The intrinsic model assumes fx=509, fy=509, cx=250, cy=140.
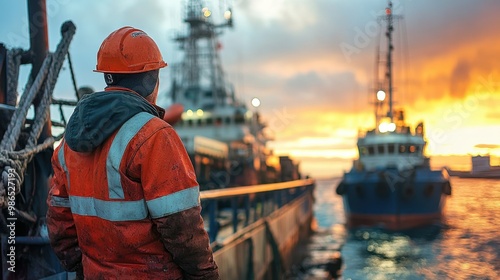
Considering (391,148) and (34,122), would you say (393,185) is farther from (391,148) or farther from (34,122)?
(34,122)

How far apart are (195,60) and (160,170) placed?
31.1 meters

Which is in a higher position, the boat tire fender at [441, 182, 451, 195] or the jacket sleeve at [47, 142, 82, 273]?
the jacket sleeve at [47, 142, 82, 273]

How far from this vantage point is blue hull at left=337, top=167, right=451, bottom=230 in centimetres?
2580

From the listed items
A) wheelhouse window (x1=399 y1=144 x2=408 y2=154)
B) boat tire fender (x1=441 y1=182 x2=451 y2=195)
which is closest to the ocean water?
boat tire fender (x1=441 y1=182 x2=451 y2=195)

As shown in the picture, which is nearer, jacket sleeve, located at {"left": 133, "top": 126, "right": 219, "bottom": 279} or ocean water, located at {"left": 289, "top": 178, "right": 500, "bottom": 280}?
jacket sleeve, located at {"left": 133, "top": 126, "right": 219, "bottom": 279}

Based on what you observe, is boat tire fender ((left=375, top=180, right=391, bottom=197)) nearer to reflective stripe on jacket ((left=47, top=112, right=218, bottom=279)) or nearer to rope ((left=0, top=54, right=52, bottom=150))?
rope ((left=0, top=54, right=52, bottom=150))

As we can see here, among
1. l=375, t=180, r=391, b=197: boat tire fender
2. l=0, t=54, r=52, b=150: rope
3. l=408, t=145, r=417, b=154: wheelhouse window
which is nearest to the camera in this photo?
l=0, t=54, r=52, b=150: rope

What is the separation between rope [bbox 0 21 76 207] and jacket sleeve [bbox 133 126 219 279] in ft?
6.74

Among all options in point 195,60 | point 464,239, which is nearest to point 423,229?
point 464,239

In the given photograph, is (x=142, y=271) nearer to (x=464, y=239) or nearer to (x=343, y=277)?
(x=343, y=277)

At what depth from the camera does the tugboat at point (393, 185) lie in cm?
2584

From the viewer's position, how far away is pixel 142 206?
2.24 m

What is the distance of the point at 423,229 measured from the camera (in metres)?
24.6

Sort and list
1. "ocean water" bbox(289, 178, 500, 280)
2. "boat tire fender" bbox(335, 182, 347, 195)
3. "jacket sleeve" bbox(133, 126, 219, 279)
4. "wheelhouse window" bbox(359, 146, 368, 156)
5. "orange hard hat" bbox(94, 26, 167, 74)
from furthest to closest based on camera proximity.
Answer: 1. "wheelhouse window" bbox(359, 146, 368, 156)
2. "boat tire fender" bbox(335, 182, 347, 195)
3. "ocean water" bbox(289, 178, 500, 280)
4. "orange hard hat" bbox(94, 26, 167, 74)
5. "jacket sleeve" bbox(133, 126, 219, 279)
